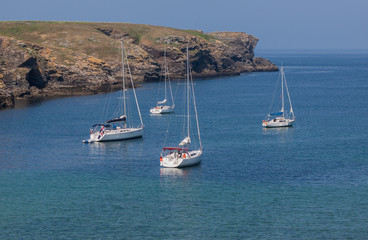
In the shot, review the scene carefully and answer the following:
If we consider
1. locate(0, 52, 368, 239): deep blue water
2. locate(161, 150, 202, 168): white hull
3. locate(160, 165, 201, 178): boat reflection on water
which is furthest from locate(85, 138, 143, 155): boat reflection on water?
locate(160, 165, 201, 178): boat reflection on water

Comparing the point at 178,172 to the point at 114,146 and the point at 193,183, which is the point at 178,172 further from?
the point at 114,146

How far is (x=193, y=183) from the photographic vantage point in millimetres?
64375

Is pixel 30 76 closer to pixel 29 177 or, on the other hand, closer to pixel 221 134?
pixel 221 134

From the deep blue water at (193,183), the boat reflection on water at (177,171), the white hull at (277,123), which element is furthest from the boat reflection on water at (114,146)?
the white hull at (277,123)

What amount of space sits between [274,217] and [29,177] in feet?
105

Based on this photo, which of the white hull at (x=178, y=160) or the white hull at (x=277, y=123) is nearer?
the white hull at (x=178, y=160)

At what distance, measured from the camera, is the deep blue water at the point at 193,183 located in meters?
50.7

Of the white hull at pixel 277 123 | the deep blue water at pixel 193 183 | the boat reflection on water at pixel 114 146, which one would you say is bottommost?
the deep blue water at pixel 193 183

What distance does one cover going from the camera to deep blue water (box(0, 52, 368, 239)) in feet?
166

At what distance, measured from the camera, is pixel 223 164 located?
73.1 meters

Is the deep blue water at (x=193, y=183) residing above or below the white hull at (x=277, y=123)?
below

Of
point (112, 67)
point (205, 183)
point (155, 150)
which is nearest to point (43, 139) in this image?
point (155, 150)

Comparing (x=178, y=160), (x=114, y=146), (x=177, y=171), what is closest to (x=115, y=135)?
(x=114, y=146)

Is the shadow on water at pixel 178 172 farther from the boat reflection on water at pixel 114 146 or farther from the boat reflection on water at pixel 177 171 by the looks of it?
the boat reflection on water at pixel 114 146
